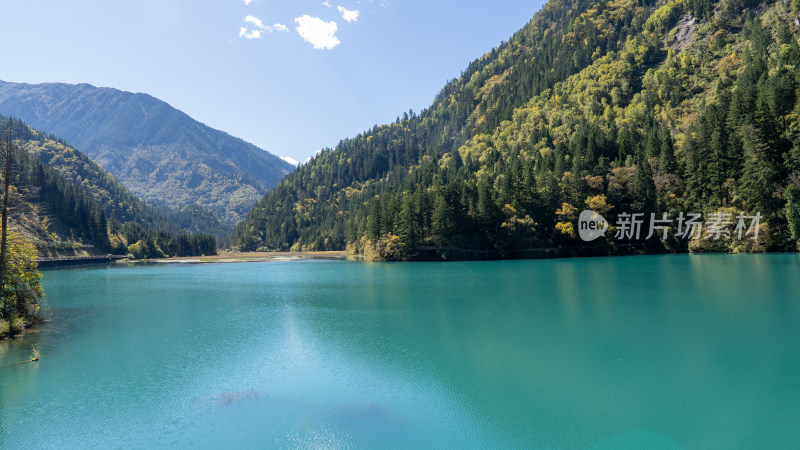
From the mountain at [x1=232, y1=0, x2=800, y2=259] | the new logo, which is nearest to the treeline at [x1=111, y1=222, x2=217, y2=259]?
the mountain at [x1=232, y1=0, x2=800, y2=259]

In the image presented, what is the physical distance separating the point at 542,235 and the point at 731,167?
121 ft

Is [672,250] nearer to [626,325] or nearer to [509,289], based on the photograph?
[509,289]

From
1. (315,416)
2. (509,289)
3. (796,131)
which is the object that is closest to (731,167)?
(796,131)

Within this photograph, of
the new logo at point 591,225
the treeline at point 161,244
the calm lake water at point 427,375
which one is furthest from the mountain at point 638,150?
the treeline at point 161,244

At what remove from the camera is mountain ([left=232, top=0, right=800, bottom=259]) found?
73.9 metres

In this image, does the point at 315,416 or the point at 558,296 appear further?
the point at 558,296

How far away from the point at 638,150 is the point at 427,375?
98731mm

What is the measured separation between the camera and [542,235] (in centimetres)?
9694

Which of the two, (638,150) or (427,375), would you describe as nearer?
(427,375)

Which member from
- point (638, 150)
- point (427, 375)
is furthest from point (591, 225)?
point (427, 375)

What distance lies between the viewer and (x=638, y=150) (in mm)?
98000

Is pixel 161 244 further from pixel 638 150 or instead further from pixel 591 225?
pixel 638 150

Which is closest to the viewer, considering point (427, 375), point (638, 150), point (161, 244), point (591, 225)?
point (427, 375)

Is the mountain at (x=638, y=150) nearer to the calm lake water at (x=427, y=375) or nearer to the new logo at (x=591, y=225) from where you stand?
the new logo at (x=591, y=225)
